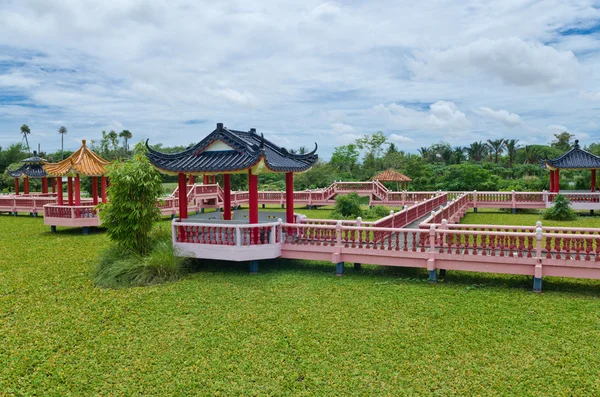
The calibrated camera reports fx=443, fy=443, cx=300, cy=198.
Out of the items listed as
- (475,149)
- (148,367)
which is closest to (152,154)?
(148,367)

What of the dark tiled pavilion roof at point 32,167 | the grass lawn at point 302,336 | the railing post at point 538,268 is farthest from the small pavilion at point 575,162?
the dark tiled pavilion roof at point 32,167

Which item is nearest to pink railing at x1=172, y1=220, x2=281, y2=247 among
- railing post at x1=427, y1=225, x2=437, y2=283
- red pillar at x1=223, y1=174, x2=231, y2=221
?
red pillar at x1=223, y1=174, x2=231, y2=221

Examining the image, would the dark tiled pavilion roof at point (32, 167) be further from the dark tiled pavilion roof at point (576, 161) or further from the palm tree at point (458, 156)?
the palm tree at point (458, 156)

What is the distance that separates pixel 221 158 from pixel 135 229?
2.60 metres

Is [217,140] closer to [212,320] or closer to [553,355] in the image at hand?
[212,320]

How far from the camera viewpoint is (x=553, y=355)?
5980 millimetres

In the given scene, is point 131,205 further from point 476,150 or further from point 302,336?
point 476,150

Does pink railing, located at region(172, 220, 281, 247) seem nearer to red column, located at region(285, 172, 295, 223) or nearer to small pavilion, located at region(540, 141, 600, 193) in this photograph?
red column, located at region(285, 172, 295, 223)

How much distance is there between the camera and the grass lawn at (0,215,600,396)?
546 centimetres

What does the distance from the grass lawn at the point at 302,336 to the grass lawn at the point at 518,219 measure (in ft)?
31.0

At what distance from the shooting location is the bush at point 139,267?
9656 mm

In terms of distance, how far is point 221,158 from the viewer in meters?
10.7

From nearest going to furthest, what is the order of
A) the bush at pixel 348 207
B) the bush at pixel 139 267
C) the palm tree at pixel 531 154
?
1. the bush at pixel 139 267
2. the bush at pixel 348 207
3. the palm tree at pixel 531 154

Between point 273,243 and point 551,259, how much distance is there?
19.0ft
